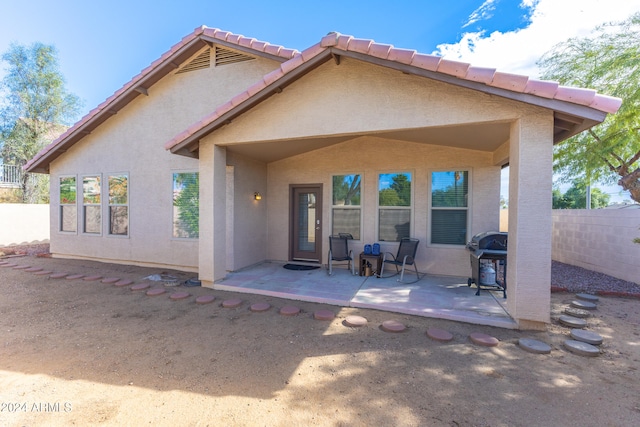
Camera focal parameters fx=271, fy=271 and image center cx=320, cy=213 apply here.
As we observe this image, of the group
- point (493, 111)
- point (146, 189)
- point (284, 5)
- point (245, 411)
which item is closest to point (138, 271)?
point (146, 189)

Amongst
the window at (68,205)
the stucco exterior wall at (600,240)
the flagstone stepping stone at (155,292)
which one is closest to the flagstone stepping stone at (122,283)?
the flagstone stepping stone at (155,292)

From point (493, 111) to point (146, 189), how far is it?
8310 millimetres

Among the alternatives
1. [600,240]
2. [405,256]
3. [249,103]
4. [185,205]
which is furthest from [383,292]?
[600,240]

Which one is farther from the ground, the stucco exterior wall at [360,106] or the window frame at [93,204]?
the stucco exterior wall at [360,106]

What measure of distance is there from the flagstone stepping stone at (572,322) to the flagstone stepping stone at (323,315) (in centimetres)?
338

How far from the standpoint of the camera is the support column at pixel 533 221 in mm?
3605

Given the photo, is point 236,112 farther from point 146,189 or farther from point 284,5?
point 284,5

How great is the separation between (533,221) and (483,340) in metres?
1.72

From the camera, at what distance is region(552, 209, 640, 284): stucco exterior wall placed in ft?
20.0

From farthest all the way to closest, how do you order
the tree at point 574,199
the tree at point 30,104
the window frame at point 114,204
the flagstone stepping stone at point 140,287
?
the tree at point 574,199
the tree at point 30,104
the window frame at point 114,204
the flagstone stepping stone at point 140,287

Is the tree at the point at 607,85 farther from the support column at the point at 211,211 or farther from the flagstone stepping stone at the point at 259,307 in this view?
the support column at the point at 211,211

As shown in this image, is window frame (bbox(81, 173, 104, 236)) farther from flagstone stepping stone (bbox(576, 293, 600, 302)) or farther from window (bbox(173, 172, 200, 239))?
flagstone stepping stone (bbox(576, 293, 600, 302))

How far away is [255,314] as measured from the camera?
4.38m

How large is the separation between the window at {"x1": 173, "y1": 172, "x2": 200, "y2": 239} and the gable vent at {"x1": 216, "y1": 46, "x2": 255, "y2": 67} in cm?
304
